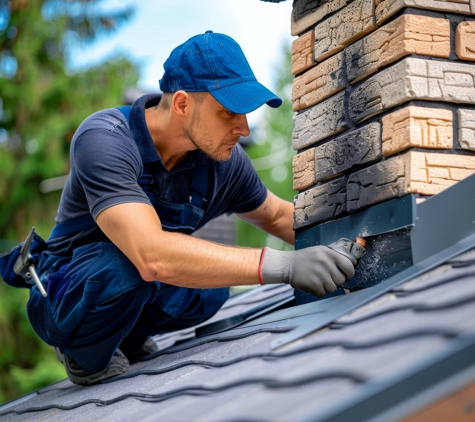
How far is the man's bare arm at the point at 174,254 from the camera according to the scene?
235 cm

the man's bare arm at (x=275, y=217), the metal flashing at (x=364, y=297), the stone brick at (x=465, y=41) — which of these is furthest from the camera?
the man's bare arm at (x=275, y=217)

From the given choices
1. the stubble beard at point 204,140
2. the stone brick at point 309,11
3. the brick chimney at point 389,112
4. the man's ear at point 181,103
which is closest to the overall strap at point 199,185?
the stubble beard at point 204,140

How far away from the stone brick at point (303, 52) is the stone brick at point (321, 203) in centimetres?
49

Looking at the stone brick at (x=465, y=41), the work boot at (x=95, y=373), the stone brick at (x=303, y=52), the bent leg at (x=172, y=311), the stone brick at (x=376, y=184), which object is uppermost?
the stone brick at (x=303, y=52)

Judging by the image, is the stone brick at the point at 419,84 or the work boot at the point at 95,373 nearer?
the stone brick at the point at 419,84

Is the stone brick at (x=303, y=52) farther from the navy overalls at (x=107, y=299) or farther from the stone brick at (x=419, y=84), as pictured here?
the navy overalls at (x=107, y=299)

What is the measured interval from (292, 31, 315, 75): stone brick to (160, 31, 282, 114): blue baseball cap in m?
0.15

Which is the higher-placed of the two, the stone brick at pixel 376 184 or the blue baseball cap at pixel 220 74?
the blue baseball cap at pixel 220 74

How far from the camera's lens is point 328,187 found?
242cm

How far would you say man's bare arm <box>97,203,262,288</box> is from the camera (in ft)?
7.70

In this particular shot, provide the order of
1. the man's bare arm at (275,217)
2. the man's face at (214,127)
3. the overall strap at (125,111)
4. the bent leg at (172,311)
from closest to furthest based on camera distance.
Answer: the man's face at (214,127) < the overall strap at (125,111) < the bent leg at (172,311) < the man's bare arm at (275,217)

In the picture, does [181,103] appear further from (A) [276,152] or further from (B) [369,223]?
(A) [276,152]

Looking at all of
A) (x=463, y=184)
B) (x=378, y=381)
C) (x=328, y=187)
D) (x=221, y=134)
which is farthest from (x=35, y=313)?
(x=378, y=381)

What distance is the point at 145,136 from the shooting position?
273cm
